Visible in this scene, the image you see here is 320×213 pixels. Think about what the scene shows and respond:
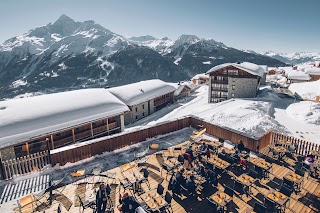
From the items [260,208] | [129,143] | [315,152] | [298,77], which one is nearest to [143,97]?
[129,143]

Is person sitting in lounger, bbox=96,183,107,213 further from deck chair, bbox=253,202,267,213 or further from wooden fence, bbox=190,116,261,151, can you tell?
wooden fence, bbox=190,116,261,151

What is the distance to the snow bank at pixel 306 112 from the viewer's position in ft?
100

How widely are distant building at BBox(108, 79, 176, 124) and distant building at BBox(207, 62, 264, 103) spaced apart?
427 inches

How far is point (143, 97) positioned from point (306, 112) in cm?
2896

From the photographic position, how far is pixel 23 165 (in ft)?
44.4

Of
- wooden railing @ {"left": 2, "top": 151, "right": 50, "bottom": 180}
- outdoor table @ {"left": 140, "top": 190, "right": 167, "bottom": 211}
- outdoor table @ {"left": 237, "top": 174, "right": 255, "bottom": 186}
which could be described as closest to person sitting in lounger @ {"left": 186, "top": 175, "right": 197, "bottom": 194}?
outdoor table @ {"left": 140, "top": 190, "right": 167, "bottom": 211}

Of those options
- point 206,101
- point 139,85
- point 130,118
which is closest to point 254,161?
point 130,118

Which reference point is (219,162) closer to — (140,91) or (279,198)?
(279,198)

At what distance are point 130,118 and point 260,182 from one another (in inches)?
1238

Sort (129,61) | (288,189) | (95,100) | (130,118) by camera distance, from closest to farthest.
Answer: (288,189)
(95,100)
(130,118)
(129,61)

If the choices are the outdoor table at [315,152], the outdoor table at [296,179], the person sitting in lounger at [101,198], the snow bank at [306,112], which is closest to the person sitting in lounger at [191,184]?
the person sitting in lounger at [101,198]

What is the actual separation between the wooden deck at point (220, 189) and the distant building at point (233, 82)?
34.8 metres

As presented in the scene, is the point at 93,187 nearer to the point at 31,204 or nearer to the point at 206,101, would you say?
the point at 31,204

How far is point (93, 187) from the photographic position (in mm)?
12172
